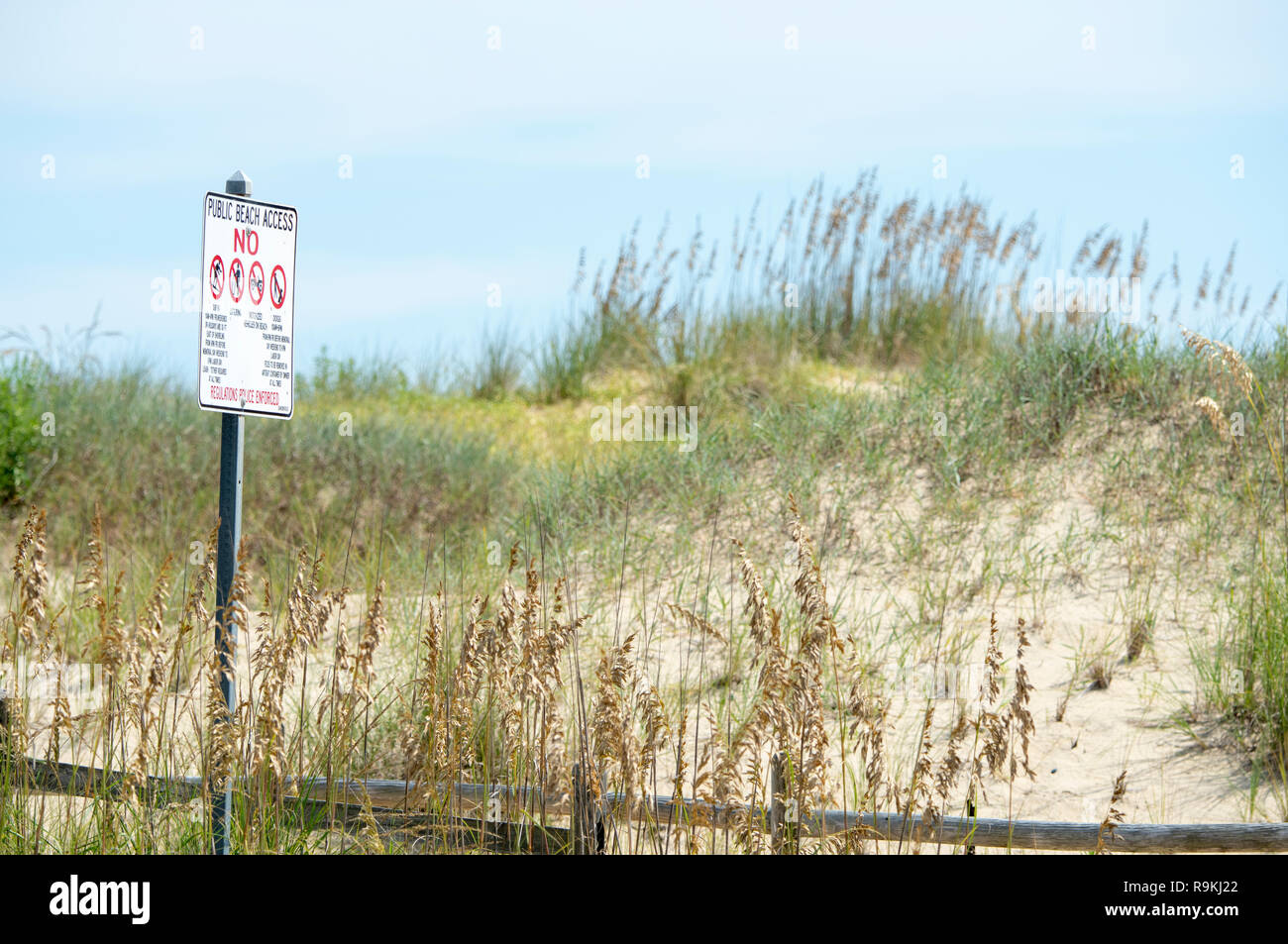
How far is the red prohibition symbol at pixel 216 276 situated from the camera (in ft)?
10.7

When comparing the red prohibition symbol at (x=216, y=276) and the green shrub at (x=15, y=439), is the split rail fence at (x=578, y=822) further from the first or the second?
the green shrub at (x=15, y=439)

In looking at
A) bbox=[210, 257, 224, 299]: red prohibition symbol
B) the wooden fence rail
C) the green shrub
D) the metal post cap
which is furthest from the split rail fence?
the green shrub

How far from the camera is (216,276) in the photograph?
10.8 feet

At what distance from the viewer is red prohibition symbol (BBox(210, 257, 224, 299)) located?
3.27 metres

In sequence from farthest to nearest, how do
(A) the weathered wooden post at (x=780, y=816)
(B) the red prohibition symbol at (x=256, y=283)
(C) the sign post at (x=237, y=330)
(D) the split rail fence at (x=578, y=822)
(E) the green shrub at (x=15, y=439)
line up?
(E) the green shrub at (x=15, y=439), (B) the red prohibition symbol at (x=256, y=283), (C) the sign post at (x=237, y=330), (D) the split rail fence at (x=578, y=822), (A) the weathered wooden post at (x=780, y=816)

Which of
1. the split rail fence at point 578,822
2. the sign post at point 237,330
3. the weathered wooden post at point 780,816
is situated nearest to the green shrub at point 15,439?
the split rail fence at point 578,822

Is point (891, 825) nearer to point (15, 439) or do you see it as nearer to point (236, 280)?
point (236, 280)

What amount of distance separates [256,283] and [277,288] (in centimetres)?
9

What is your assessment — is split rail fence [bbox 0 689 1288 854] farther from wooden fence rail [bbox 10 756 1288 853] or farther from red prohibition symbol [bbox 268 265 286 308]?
red prohibition symbol [bbox 268 265 286 308]

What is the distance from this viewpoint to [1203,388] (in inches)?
295

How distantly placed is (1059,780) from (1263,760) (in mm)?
873

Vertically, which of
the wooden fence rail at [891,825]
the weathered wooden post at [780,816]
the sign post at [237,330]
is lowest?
the wooden fence rail at [891,825]

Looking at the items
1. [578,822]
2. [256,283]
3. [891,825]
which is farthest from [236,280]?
[891,825]
